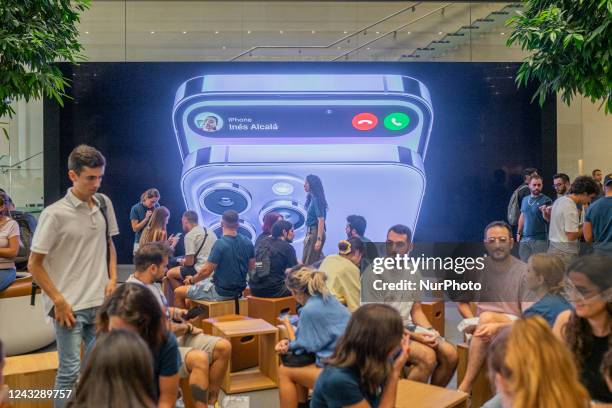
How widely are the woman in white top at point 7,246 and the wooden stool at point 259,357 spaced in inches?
68.2

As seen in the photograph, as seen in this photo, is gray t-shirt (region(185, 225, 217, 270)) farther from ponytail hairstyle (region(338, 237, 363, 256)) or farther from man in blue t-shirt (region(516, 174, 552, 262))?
man in blue t-shirt (region(516, 174, 552, 262))

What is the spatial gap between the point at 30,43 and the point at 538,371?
4.34 m

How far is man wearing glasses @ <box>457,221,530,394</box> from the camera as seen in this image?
359cm

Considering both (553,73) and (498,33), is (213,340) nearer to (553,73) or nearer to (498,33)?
(553,73)

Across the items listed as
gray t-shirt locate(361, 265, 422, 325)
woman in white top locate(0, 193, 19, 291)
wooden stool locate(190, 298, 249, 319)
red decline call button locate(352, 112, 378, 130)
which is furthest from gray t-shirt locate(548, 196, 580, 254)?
woman in white top locate(0, 193, 19, 291)

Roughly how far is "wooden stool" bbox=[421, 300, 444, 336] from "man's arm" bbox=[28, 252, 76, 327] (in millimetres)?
3147

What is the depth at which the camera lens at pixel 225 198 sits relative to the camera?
8266 millimetres

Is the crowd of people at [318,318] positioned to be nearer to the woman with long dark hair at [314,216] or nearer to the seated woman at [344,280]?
the seated woman at [344,280]

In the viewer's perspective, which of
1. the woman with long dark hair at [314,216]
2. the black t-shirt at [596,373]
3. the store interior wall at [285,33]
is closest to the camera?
the black t-shirt at [596,373]

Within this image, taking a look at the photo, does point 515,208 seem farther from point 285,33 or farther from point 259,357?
point 259,357

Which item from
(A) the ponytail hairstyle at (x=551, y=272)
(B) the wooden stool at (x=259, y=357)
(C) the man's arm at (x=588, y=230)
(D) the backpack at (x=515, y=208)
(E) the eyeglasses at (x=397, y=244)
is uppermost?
(D) the backpack at (x=515, y=208)

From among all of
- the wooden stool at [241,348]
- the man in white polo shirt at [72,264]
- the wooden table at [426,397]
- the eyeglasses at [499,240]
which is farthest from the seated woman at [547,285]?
the wooden stool at [241,348]

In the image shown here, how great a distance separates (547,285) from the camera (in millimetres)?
3203

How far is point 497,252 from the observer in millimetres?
4031
